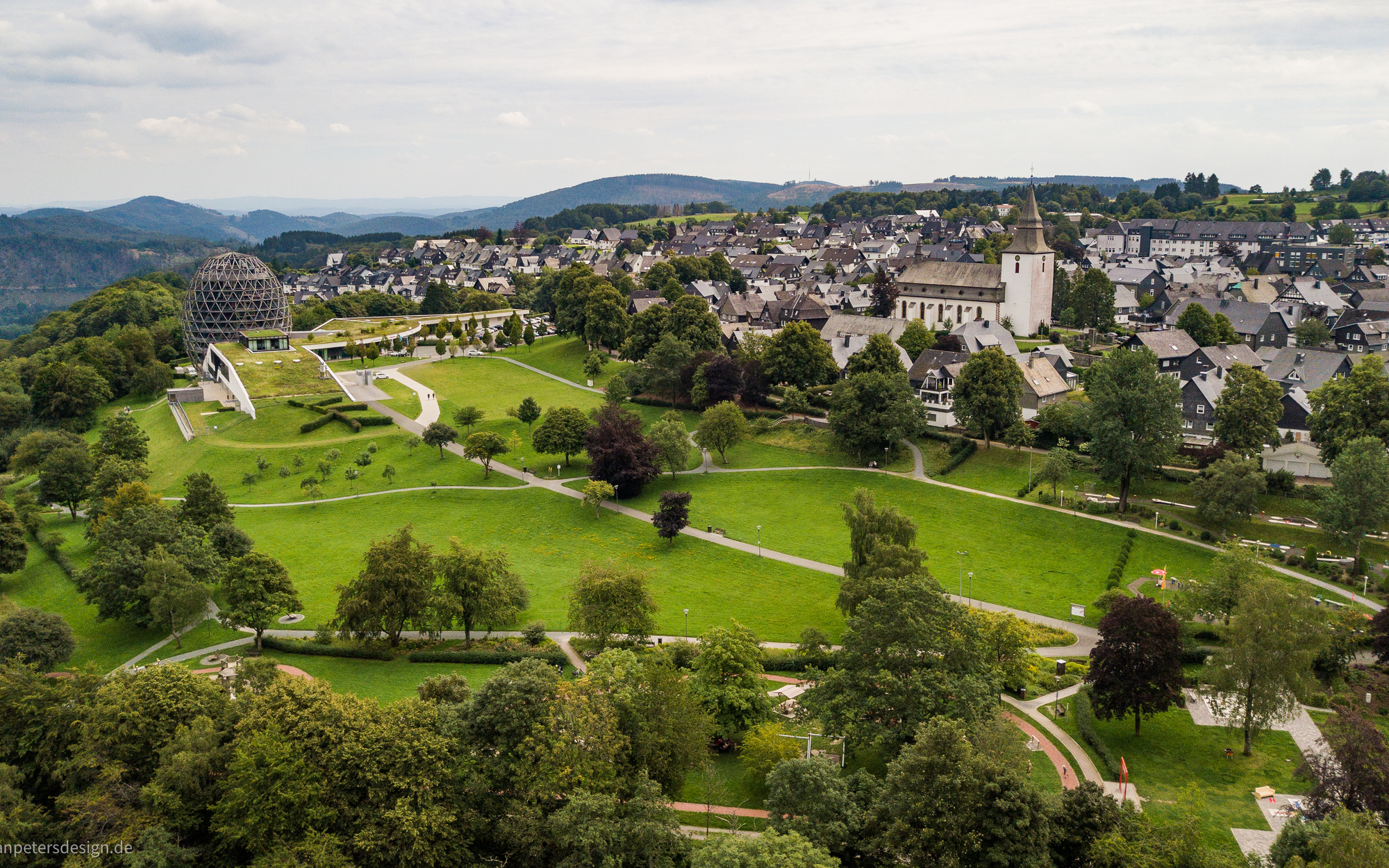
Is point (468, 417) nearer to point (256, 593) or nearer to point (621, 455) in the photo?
point (621, 455)

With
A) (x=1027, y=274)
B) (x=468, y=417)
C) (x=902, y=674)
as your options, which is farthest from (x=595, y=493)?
(x=1027, y=274)

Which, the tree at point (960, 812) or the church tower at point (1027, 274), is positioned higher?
the church tower at point (1027, 274)

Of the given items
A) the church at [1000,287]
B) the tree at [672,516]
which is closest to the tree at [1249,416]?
the tree at [672,516]

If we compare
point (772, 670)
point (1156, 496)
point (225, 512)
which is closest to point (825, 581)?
point (772, 670)

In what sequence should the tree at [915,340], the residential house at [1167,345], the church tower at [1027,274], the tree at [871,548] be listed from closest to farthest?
the tree at [871,548] < the residential house at [1167,345] < the tree at [915,340] < the church tower at [1027,274]

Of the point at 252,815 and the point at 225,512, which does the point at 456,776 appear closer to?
the point at 252,815

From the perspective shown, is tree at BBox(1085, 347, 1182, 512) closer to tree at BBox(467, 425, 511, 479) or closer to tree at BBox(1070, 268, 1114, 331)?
tree at BBox(467, 425, 511, 479)

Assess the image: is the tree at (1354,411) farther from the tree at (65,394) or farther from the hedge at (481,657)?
the tree at (65,394)
